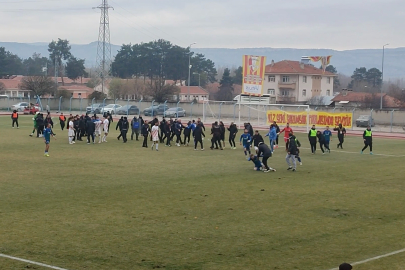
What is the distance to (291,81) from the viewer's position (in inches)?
4013

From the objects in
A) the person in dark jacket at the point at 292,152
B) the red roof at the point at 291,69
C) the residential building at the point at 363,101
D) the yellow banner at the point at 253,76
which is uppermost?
the red roof at the point at 291,69

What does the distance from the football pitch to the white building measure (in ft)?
250

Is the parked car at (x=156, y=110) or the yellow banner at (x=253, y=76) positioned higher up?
the yellow banner at (x=253, y=76)

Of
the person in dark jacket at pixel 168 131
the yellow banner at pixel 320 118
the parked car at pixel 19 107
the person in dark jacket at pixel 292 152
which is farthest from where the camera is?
the parked car at pixel 19 107

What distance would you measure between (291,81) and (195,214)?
8961 cm

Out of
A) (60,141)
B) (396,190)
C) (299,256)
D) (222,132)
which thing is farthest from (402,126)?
(299,256)

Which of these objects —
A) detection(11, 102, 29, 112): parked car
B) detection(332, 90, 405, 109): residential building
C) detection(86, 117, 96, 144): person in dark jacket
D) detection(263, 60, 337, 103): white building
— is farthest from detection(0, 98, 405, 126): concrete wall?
detection(263, 60, 337, 103): white building

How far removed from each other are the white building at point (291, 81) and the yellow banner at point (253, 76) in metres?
48.7

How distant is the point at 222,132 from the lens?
107 ft

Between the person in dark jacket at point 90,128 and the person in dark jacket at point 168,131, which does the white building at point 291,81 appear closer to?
the person in dark jacket at point 168,131

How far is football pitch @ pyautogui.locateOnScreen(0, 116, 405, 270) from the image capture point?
35.8 feet

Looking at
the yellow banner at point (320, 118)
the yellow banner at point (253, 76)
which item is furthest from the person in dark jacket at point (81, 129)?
the yellow banner at point (320, 118)

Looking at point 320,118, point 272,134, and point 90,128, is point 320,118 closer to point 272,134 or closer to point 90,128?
point 272,134

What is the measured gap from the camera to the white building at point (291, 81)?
102 meters
